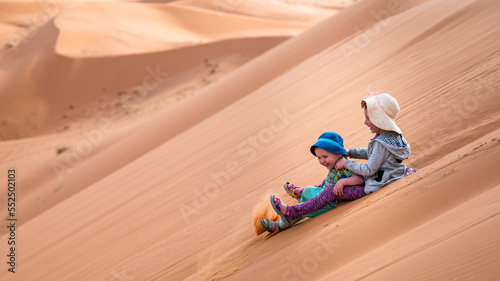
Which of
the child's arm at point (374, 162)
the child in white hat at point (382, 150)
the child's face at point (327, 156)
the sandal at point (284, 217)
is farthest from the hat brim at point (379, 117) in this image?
the sandal at point (284, 217)

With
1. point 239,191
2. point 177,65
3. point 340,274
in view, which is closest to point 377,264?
point 340,274

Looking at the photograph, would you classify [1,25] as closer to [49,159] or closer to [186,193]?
[49,159]

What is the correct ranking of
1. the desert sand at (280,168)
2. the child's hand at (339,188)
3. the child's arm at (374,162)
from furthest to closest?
the child's hand at (339,188) < the child's arm at (374,162) < the desert sand at (280,168)

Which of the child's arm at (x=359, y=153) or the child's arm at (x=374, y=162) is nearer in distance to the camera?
the child's arm at (x=374, y=162)

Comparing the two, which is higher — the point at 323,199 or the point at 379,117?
the point at 379,117

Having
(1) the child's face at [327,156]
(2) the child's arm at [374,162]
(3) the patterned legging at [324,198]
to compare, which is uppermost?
(1) the child's face at [327,156]

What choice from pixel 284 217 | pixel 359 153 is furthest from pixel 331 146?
pixel 284 217

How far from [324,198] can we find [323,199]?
1 centimetres

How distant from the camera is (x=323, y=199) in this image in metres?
3.92

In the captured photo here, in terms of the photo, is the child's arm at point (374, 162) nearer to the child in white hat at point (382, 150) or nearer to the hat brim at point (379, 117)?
the child in white hat at point (382, 150)

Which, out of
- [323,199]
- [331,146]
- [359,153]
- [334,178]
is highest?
[331,146]

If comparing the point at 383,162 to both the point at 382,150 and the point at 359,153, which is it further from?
the point at 359,153

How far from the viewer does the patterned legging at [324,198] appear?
12.6 feet

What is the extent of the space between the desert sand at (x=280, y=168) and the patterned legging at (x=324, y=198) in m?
0.10
